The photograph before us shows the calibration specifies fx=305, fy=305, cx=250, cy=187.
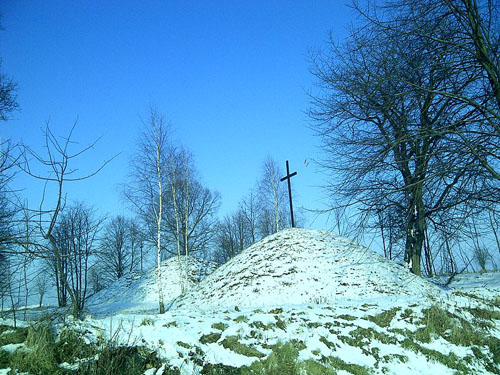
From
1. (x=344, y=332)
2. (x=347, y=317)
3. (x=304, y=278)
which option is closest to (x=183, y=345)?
(x=344, y=332)

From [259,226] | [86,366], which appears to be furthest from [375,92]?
[259,226]

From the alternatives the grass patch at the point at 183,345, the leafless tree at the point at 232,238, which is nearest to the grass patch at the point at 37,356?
the grass patch at the point at 183,345

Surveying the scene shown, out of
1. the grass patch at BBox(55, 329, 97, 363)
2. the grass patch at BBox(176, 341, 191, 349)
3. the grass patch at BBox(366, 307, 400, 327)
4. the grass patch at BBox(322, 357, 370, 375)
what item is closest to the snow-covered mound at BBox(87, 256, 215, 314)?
the grass patch at BBox(366, 307, 400, 327)

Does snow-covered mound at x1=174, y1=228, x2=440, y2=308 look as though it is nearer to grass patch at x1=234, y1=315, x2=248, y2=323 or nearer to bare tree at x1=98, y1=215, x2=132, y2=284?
grass patch at x1=234, y1=315, x2=248, y2=323

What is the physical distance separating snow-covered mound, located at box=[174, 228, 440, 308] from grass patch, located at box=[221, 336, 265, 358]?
17.3 ft

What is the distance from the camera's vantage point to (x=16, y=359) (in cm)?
335

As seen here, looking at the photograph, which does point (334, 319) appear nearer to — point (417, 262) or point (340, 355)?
point (340, 355)

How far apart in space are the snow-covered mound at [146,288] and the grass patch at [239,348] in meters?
15.5

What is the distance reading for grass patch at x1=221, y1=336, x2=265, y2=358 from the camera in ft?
15.7

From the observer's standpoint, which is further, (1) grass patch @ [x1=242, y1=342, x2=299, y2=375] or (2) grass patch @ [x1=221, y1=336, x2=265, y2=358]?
(2) grass patch @ [x1=221, y1=336, x2=265, y2=358]

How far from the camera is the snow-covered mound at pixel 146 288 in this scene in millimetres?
20925

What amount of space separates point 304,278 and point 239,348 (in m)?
7.44

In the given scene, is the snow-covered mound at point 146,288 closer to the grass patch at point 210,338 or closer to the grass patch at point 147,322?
the grass patch at point 147,322

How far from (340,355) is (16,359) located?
456 cm
